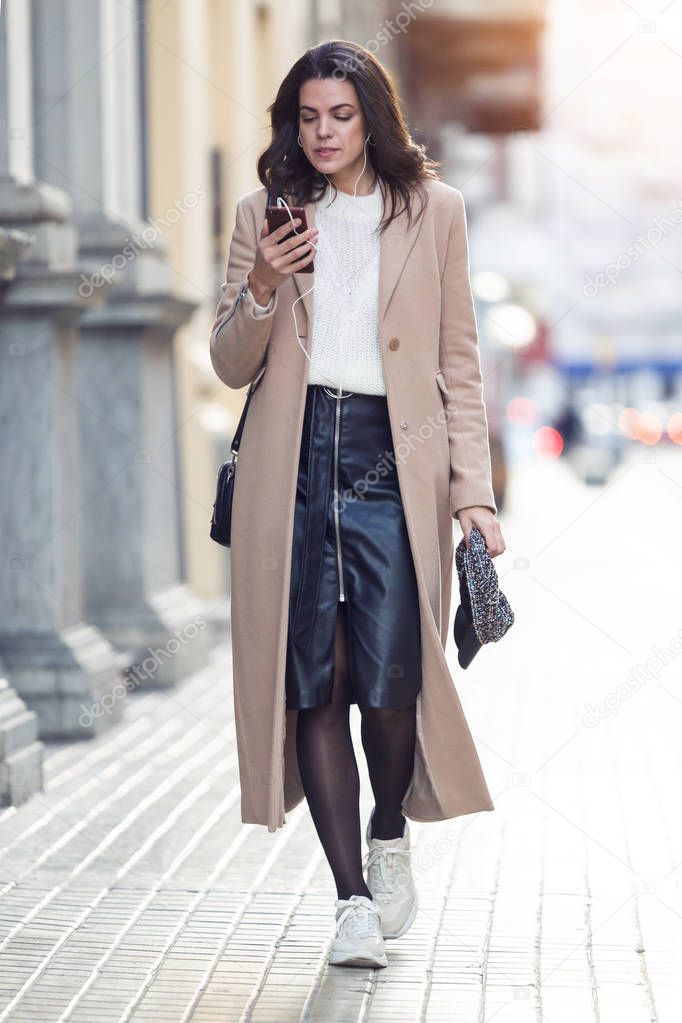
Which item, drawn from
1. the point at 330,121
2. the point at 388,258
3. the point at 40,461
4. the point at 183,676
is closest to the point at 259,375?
the point at 388,258

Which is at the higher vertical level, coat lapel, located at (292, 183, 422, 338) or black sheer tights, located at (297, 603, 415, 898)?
coat lapel, located at (292, 183, 422, 338)

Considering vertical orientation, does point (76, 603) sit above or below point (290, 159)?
below

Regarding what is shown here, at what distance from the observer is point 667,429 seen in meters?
56.5

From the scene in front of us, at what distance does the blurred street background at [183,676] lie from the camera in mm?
4004

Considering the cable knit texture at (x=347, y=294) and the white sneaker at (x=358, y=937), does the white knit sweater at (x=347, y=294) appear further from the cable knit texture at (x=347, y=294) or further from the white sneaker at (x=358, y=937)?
the white sneaker at (x=358, y=937)

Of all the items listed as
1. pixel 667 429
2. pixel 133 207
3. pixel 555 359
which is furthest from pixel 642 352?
pixel 133 207

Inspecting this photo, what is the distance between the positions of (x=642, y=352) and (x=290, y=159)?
8198 centimetres

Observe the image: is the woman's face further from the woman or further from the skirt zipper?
the skirt zipper

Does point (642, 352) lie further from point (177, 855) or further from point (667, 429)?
point (177, 855)

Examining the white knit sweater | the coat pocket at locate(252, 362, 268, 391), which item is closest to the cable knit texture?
the white knit sweater

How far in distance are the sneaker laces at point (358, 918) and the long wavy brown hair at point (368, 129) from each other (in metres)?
1.63

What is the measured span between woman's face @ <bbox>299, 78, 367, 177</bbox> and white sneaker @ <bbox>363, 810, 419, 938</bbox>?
5.46 feet

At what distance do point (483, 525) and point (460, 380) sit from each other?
363mm

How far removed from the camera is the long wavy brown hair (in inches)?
151
